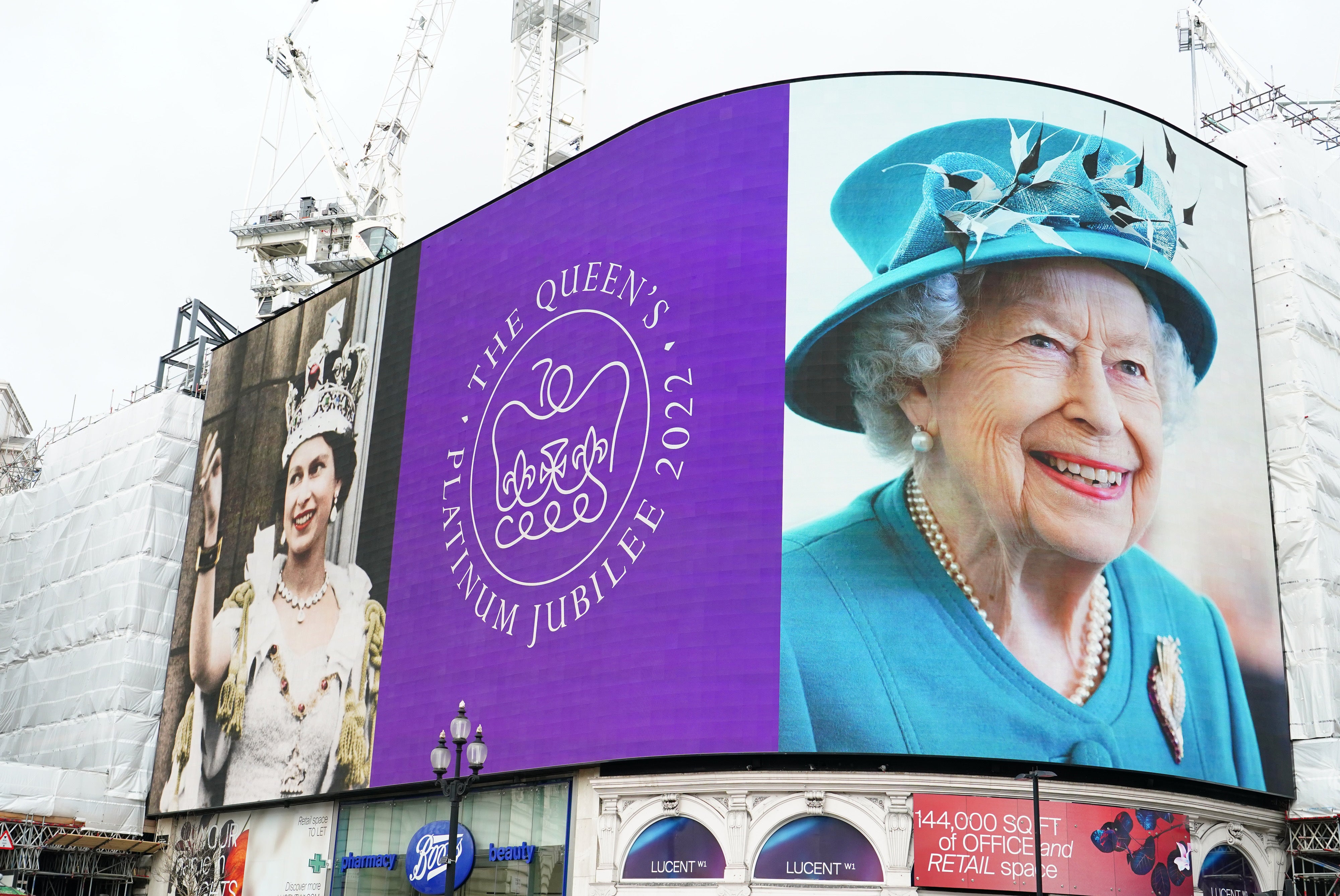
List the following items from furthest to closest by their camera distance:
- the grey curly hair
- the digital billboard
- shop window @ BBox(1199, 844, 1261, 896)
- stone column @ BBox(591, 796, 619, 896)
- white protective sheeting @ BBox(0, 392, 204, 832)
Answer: white protective sheeting @ BBox(0, 392, 204, 832), the grey curly hair, stone column @ BBox(591, 796, 619, 896), shop window @ BBox(1199, 844, 1261, 896), the digital billboard

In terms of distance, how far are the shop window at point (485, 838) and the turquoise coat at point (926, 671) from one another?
917cm

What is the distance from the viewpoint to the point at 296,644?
55.6 metres

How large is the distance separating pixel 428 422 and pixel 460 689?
410 inches

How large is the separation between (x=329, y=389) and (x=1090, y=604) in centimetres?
3170

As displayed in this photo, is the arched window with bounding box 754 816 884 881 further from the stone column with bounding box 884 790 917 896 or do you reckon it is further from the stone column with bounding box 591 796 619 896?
the stone column with bounding box 591 796 619 896

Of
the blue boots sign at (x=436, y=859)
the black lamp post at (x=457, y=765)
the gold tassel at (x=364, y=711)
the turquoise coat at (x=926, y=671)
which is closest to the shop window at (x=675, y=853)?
the turquoise coat at (x=926, y=671)

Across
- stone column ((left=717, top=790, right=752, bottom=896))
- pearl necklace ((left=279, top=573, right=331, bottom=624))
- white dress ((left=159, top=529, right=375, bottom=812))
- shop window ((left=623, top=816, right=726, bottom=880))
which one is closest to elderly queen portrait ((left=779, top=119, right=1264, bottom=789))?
stone column ((left=717, top=790, right=752, bottom=896))

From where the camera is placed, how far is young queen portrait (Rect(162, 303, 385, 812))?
2084 inches

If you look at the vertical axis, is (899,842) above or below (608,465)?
below

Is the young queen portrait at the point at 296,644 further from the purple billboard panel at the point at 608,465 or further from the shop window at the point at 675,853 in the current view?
the shop window at the point at 675,853

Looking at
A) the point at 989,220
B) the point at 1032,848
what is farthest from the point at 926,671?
the point at 989,220

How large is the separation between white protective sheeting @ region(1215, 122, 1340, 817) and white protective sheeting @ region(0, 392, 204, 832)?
4639 centimetres

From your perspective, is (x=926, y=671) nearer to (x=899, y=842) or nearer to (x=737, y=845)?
(x=899, y=842)

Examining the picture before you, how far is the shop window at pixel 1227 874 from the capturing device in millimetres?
41906
